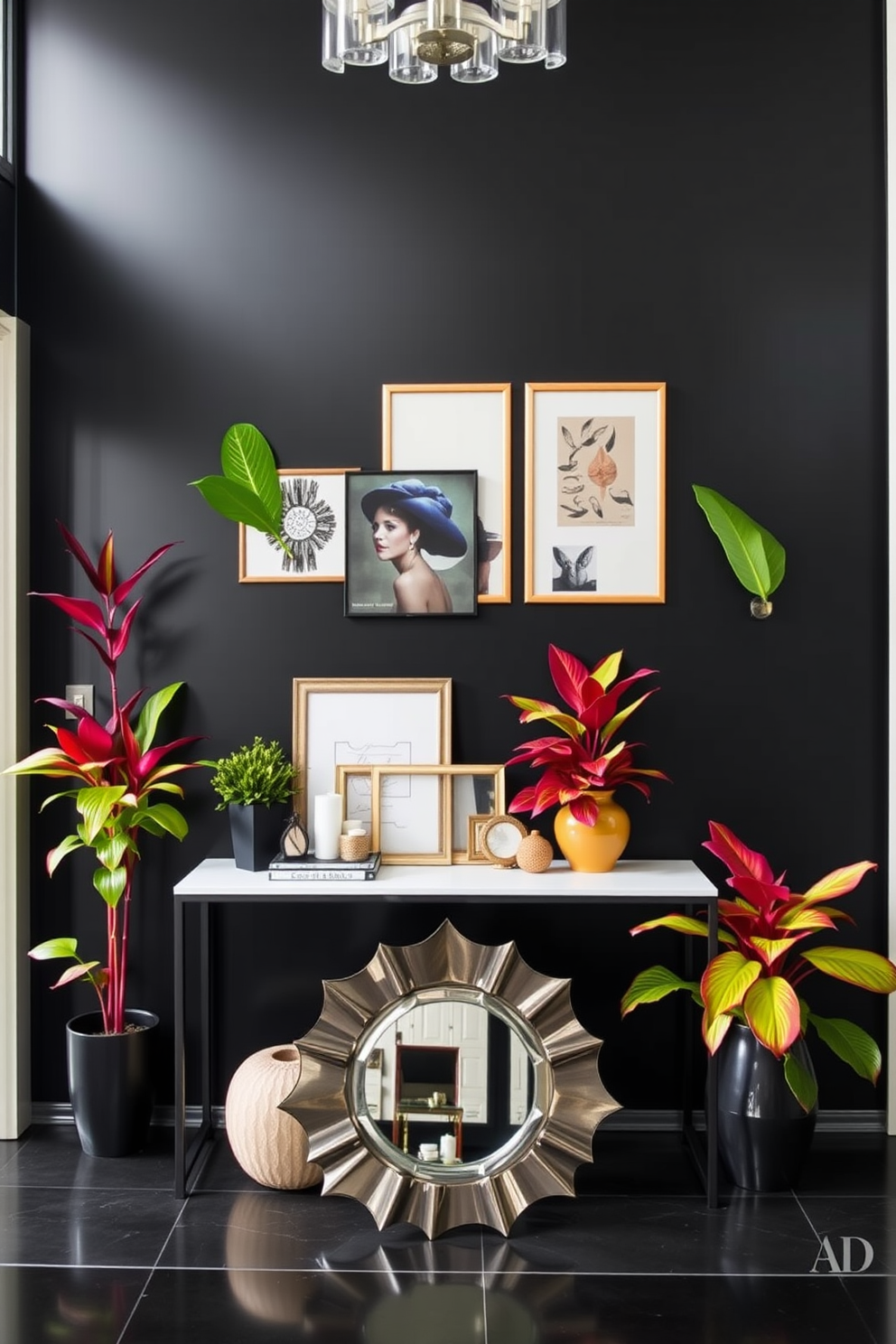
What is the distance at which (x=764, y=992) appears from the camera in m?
2.75

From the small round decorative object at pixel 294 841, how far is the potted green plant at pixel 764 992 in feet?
2.94

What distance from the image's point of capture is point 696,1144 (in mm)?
3107

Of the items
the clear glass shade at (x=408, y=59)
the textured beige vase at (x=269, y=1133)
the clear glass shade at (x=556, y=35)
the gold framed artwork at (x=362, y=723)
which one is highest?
the clear glass shade at (x=556, y=35)

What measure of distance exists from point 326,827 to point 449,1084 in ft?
2.35

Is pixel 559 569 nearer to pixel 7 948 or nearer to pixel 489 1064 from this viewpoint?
pixel 489 1064

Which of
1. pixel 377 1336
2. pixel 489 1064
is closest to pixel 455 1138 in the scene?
pixel 489 1064

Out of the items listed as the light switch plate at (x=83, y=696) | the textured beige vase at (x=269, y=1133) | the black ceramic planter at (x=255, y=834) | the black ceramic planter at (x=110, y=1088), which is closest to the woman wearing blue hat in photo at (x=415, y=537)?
the black ceramic planter at (x=255, y=834)

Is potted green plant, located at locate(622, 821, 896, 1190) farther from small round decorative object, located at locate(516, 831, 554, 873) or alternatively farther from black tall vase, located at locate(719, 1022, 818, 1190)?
small round decorative object, located at locate(516, 831, 554, 873)

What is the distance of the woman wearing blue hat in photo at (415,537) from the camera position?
3.28 meters

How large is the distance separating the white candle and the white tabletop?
0.14 metres

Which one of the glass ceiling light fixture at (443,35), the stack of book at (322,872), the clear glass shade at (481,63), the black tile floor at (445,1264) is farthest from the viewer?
the stack of book at (322,872)

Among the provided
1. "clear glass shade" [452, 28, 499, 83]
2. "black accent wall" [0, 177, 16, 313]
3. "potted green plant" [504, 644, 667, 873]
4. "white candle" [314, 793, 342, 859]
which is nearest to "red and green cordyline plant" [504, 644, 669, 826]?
"potted green plant" [504, 644, 667, 873]

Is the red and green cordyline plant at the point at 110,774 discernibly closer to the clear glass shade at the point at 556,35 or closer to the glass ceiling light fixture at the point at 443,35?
Answer: the glass ceiling light fixture at the point at 443,35

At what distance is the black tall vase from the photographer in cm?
286
